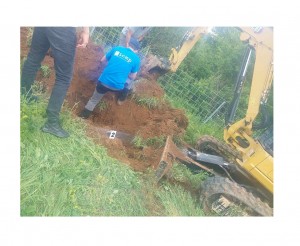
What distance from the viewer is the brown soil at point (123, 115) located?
11.7 feet

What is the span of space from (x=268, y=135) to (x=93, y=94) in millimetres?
1815

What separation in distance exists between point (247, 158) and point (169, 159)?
717 millimetres

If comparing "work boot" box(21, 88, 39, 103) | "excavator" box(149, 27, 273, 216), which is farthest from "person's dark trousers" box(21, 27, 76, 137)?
"excavator" box(149, 27, 273, 216)

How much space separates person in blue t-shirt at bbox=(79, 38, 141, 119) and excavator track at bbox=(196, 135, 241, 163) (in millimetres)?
1094

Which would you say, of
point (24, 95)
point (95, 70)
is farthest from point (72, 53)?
point (95, 70)

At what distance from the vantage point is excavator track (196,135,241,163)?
4.26 m

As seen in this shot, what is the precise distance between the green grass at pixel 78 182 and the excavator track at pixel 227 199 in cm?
13

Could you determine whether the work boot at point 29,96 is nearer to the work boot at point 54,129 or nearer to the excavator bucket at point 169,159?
the work boot at point 54,129

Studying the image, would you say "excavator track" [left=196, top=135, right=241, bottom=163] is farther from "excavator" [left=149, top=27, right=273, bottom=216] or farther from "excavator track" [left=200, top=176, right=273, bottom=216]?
"excavator track" [left=200, top=176, right=273, bottom=216]

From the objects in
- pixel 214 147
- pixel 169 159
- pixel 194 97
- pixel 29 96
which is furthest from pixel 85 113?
pixel 194 97

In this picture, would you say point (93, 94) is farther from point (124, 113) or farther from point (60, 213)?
point (60, 213)

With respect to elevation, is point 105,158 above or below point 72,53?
below

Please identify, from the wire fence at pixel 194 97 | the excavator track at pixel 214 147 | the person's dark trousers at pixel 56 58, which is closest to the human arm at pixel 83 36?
the person's dark trousers at pixel 56 58

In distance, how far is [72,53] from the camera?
292 cm
